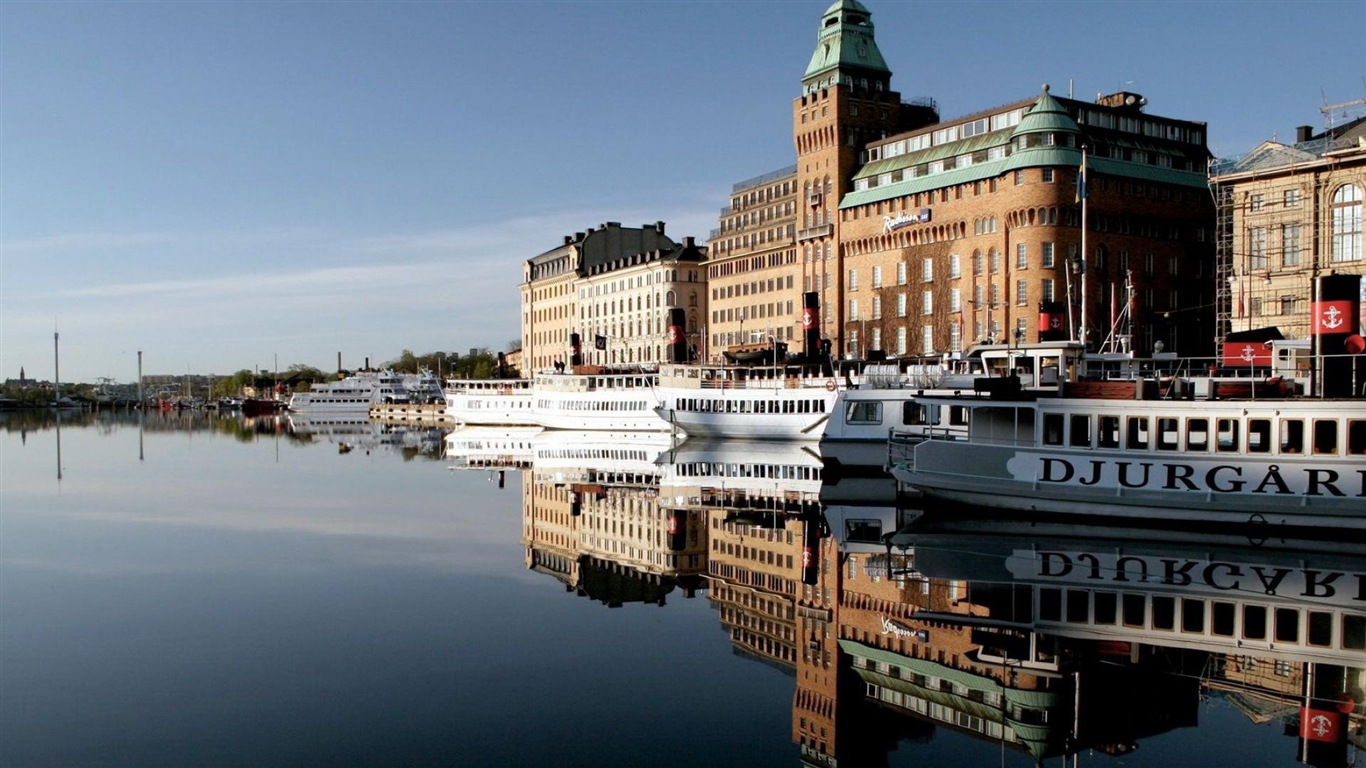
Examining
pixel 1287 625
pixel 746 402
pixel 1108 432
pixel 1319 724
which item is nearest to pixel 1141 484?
pixel 1108 432

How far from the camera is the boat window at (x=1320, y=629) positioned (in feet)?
72.2

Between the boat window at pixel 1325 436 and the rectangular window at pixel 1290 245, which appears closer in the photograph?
the boat window at pixel 1325 436

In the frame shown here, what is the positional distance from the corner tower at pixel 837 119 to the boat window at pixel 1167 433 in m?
73.7

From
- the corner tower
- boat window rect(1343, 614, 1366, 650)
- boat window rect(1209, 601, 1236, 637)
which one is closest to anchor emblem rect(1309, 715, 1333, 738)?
boat window rect(1343, 614, 1366, 650)

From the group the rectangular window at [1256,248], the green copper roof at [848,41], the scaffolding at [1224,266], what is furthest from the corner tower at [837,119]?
the rectangular window at [1256,248]

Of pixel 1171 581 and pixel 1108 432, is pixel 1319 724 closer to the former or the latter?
pixel 1171 581

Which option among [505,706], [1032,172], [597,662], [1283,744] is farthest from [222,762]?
[1032,172]

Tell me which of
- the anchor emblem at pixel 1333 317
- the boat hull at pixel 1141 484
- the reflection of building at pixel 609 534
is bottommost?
the reflection of building at pixel 609 534

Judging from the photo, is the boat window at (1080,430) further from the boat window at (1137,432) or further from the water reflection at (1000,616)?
the water reflection at (1000,616)

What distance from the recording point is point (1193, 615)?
78.7 feet

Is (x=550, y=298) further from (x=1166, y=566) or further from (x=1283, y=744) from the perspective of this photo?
(x=1283, y=744)

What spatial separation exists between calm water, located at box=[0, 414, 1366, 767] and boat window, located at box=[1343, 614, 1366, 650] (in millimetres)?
201

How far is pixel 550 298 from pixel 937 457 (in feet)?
456

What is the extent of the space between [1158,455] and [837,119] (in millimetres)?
77815
